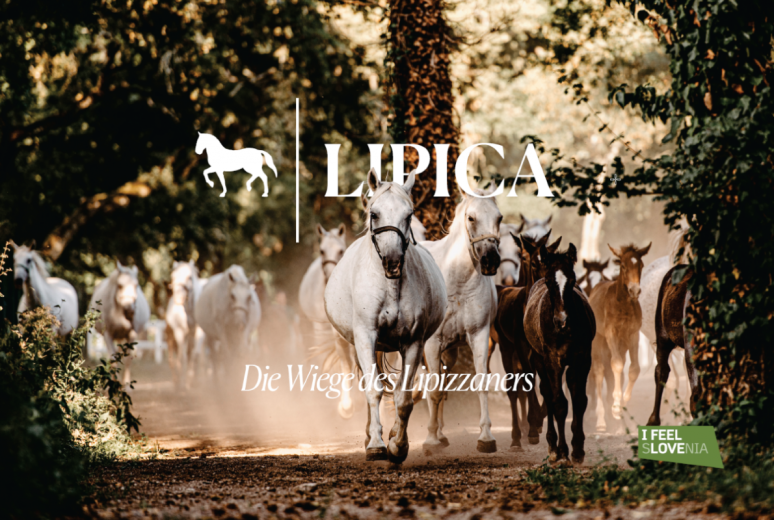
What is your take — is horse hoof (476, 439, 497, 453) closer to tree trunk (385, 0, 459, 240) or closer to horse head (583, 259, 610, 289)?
tree trunk (385, 0, 459, 240)

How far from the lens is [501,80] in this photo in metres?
28.9

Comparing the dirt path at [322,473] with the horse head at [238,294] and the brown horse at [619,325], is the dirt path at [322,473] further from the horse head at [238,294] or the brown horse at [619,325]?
the horse head at [238,294]

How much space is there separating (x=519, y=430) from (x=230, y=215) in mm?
20339

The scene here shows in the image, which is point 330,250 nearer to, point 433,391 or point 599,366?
point 599,366

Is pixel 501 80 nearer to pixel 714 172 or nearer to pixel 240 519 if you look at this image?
pixel 714 172

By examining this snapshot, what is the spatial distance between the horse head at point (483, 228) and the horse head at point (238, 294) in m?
10.4

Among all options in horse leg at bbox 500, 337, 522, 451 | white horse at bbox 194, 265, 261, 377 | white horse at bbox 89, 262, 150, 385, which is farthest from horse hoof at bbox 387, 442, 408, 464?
white horse at bbox 194, 265, 261, 377

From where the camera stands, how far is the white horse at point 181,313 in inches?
834

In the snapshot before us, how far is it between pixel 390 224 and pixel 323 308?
22.7 feet

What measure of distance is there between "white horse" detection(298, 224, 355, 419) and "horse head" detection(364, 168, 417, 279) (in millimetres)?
4227

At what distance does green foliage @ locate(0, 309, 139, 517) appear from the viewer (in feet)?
16.0

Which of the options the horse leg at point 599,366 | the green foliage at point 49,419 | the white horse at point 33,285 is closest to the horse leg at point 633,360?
the horse leg at point 599,366

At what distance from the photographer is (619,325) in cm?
1116

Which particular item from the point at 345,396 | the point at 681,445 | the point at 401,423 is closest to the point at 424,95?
the point at 345,396
